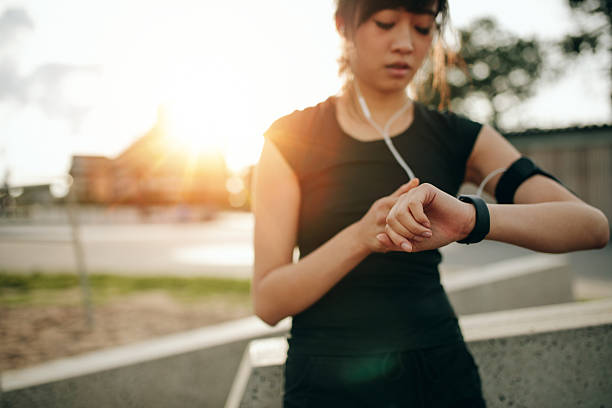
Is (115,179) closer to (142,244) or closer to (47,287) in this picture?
(142,244)

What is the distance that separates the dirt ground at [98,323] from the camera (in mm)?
3928

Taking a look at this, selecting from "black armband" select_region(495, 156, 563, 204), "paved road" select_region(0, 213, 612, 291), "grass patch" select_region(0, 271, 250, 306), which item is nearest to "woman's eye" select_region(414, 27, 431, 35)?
"black armband" select_region(495, 156, 563, 204)

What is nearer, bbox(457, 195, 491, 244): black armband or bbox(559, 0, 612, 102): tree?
bbox(457, 195, 491, 244): black armband

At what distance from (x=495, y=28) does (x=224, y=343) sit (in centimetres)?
4163

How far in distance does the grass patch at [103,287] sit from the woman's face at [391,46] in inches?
200

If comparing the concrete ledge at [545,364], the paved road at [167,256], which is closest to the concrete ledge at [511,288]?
the paved road at [167,256]

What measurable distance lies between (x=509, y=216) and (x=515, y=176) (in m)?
0.27

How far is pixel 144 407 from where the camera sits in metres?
2.50

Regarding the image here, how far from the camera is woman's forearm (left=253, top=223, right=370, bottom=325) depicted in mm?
974

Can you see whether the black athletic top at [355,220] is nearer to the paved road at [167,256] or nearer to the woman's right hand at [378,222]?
the woman's right hand at [378,222]

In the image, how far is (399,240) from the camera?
2.77ft

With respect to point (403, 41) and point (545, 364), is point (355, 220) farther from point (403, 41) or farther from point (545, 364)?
point (545, 364)

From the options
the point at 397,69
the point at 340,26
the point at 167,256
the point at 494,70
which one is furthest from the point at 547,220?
the point at 494,70

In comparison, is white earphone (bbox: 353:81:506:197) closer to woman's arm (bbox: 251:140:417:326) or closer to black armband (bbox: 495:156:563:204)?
black armband (bbox: 495:156:563:204)
